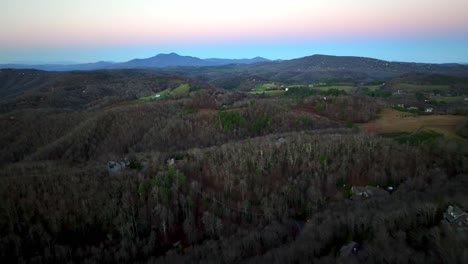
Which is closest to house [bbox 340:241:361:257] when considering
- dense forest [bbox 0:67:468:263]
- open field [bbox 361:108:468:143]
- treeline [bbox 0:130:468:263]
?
dense forest [bbox 0:67:468:263]

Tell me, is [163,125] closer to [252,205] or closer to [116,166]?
[116,166]

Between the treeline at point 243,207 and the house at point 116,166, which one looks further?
the house at point 116,166

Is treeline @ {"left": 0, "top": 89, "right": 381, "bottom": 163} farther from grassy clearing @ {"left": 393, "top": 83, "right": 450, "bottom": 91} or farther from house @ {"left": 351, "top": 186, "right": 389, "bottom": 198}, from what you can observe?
grassy clearing @ {"left": 393, "top": 83, "right": 450, "bottom": 91}

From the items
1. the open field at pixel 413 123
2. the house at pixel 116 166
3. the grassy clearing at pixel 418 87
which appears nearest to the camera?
the house at pixel 116 166

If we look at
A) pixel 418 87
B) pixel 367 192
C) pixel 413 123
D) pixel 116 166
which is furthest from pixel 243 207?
pixel 418 87

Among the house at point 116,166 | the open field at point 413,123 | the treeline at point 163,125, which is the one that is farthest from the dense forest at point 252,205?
the open field at point 413,123

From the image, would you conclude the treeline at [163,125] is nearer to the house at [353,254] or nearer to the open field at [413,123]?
the open field at [413,123]

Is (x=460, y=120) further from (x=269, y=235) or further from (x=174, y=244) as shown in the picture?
(x=174, y=244)

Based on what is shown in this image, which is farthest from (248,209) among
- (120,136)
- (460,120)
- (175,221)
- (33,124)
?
(33,124)
